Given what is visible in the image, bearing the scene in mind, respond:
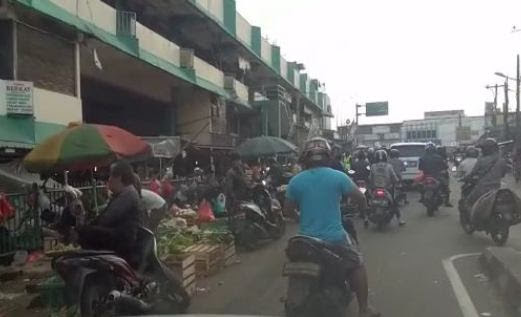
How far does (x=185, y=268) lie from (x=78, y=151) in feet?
6.01

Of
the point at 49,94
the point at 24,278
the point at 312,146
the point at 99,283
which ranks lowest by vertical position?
the point at 24,278

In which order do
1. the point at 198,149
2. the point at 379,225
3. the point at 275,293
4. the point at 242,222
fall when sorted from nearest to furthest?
the point at 275,293, the point at 242,222, the point at 379,225, the point at 198,149

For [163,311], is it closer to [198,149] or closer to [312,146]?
[312,146]

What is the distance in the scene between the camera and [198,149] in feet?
81.0

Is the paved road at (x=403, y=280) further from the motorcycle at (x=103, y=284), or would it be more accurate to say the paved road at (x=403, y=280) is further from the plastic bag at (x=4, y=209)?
the plastic bag at (x=4, y=209)

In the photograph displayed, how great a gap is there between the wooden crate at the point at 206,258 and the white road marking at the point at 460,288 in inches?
125

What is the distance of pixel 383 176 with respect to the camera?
13.9 m

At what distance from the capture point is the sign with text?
→ 74.8 m

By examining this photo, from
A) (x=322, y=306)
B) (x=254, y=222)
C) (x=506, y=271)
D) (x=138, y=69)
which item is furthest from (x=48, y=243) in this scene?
(x=138, y=69)

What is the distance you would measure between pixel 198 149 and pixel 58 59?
10495 mm

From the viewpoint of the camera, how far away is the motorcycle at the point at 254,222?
1173cm

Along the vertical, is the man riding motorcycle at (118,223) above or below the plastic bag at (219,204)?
above

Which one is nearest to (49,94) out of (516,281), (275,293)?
(275,293)

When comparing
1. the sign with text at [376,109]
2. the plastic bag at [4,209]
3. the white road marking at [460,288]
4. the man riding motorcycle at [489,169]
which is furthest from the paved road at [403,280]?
the sign with text at [376,109]
